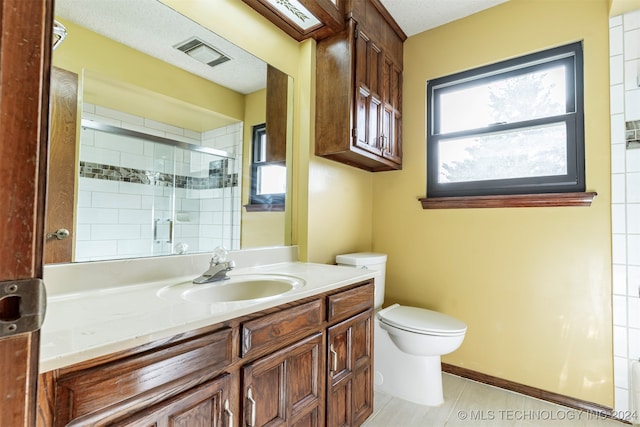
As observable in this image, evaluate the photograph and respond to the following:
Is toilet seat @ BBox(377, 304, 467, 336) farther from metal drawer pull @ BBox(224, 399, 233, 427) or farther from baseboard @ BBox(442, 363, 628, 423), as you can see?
metal drawer pull @ BBox(224, 399, 233, 427)

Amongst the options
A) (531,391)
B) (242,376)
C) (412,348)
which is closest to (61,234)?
(242,376)

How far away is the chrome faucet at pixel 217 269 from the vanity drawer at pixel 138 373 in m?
0.41

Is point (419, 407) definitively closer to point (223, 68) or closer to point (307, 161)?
point (307, 161)

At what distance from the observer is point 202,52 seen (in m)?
1.45

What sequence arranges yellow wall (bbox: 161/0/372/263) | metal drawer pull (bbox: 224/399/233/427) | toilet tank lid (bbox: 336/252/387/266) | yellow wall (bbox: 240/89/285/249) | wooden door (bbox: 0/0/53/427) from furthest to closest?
1. toilet tank lid (bbox: 336/252/387/266)
2. yellow wall (bbox: 240/89/285/249)
3. yellow wall (bbox: 161/0/372/263)
4. metal drawer pull (bbox: 224/399/233/427)
5. wooden door (bbox: 0/0/53/427)

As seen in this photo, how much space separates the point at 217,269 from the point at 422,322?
46.5 inches

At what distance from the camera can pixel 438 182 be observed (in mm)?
2215

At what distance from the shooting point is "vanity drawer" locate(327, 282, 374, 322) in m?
1.27

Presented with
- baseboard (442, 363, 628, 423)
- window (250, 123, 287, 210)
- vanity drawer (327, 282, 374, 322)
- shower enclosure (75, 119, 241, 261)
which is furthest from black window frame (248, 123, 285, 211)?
baseboard (442, 363, 628, 423)

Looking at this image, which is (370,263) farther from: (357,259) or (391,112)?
(391,112)

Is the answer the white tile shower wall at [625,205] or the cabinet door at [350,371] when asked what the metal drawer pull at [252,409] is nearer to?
the cabinet door at [350,371]

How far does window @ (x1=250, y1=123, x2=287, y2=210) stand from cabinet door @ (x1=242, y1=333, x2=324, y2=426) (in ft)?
2.77

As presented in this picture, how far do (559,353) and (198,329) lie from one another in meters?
2.01

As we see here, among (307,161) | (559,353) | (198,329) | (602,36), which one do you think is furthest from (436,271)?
(198,329)
